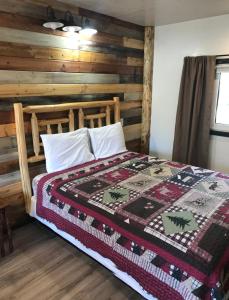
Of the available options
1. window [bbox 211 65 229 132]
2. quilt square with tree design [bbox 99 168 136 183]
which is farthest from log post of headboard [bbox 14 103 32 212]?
window [bbox 211 65 229 132]

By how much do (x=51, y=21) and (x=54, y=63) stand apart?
43 cm

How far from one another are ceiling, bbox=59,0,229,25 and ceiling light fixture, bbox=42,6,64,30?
275mm

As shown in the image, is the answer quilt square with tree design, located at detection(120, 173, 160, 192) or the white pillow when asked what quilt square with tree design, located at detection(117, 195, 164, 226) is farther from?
the white pillow

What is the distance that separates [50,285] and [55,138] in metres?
1.28

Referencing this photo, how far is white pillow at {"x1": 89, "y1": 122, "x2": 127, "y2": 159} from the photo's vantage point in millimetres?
2768

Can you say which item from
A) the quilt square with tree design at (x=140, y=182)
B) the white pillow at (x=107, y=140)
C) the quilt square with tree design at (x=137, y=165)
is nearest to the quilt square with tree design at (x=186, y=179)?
the quilt square with tree design at (x=140, y=182)

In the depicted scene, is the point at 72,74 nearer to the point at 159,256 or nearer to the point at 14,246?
the point at 14,246

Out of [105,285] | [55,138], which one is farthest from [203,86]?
[105,285]

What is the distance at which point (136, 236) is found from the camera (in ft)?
4.96

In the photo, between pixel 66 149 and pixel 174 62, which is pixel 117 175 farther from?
pixel 174 62

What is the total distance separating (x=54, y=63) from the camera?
8.15 feet

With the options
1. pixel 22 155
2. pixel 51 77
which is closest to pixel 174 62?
pixel 51 77

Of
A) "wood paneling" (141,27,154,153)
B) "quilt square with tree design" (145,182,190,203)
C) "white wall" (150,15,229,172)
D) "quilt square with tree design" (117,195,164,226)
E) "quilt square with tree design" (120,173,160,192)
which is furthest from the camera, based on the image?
"wood paneling" (141,27,154,153)

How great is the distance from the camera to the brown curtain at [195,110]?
2975mm
